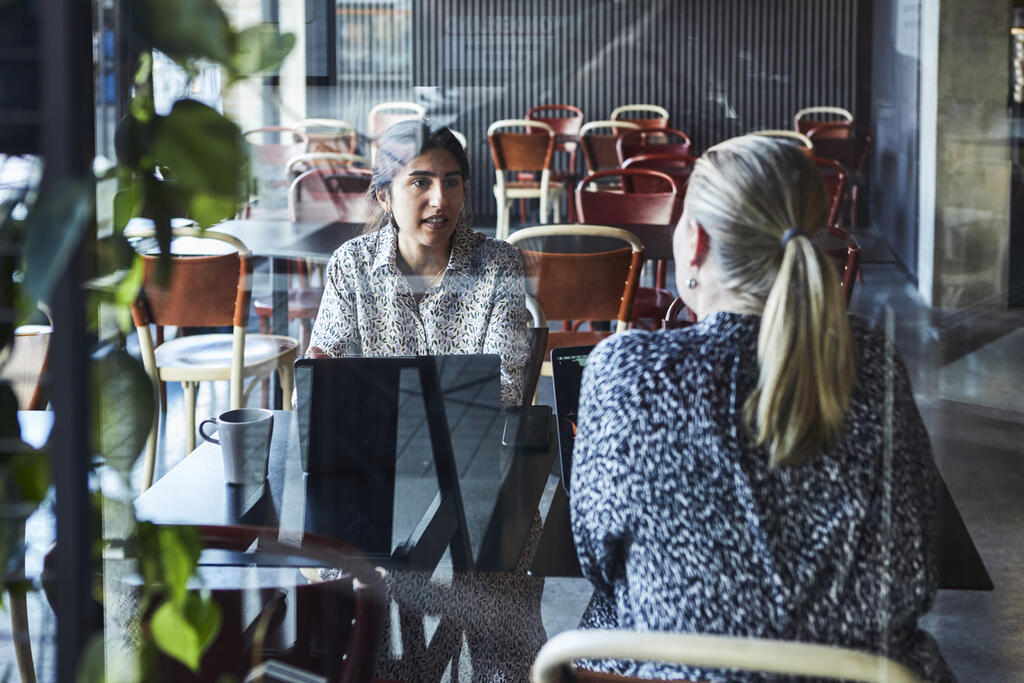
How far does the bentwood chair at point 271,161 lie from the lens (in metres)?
1.08

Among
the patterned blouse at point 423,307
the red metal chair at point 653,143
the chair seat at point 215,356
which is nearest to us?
the patterned blouse at point 423,307

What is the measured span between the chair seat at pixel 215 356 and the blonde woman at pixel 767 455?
4.87 feet

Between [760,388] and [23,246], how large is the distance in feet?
2.34

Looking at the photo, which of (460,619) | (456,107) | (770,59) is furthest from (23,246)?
(770,59)

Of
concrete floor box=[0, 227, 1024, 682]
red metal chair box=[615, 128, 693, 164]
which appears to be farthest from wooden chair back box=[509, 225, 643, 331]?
red metal chair box=[615, 128, 693, 164]

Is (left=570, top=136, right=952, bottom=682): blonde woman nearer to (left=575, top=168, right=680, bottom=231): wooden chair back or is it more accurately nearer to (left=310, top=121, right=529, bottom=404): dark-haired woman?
(left=310, top=121, right=529, bottom=404): dark-haired woman

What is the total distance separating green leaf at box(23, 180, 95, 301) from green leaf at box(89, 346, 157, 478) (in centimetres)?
9

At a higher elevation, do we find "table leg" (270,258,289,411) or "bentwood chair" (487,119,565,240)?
"bentwood chair" (487,119,565,240)

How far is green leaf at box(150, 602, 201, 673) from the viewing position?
1005mm

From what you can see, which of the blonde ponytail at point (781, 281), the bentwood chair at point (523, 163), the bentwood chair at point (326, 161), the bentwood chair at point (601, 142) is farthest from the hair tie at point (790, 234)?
the bentwood chair at point (601, 142)

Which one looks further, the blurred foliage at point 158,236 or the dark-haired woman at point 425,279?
the dark-haired woman at point 425,279

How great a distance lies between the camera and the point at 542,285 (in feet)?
10.8

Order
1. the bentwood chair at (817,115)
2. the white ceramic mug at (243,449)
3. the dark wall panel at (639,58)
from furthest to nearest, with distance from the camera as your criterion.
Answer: the bentwood chair at (817,115) → the dark wall panel at (639,58) → the white ceramic mug at (243,449)

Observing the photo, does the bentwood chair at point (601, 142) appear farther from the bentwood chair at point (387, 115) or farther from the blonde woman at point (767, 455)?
the blonde woman at point (767, 455)
